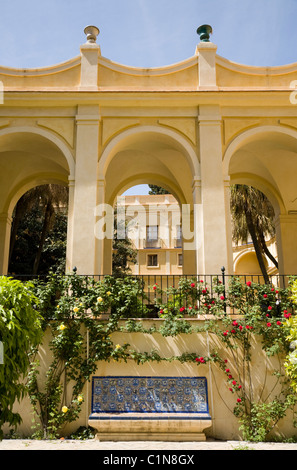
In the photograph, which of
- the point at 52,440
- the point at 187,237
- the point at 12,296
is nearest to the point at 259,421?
the point at 52,440

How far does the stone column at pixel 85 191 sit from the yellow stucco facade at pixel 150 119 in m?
0.02

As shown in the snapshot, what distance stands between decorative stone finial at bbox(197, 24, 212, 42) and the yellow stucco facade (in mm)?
279

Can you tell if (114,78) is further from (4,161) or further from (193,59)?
(4,161)

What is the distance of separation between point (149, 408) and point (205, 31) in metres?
9.31

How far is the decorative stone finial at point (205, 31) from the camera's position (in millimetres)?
11328

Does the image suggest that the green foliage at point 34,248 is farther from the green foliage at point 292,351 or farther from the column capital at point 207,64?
the green foliage at point 292,351

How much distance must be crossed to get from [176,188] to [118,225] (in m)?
11.0

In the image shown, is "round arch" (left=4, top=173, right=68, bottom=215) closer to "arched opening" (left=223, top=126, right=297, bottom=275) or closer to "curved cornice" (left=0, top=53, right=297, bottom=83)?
"curved cornice" (left=0, top=53, right=297, bottom=83)

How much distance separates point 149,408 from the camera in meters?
7.75

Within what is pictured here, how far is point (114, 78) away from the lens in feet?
36.5

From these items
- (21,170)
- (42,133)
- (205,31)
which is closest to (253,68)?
(205,31)

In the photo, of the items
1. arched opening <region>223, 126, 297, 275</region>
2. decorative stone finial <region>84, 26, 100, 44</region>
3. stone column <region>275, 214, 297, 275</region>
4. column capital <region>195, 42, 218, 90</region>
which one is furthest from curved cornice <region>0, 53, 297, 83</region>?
stone column <region>275, 214, 297, 275</region>

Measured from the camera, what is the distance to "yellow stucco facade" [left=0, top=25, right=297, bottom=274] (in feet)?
33.1

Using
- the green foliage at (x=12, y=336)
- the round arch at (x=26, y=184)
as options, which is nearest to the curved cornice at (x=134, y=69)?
the round arch at (x=26, y=184)
